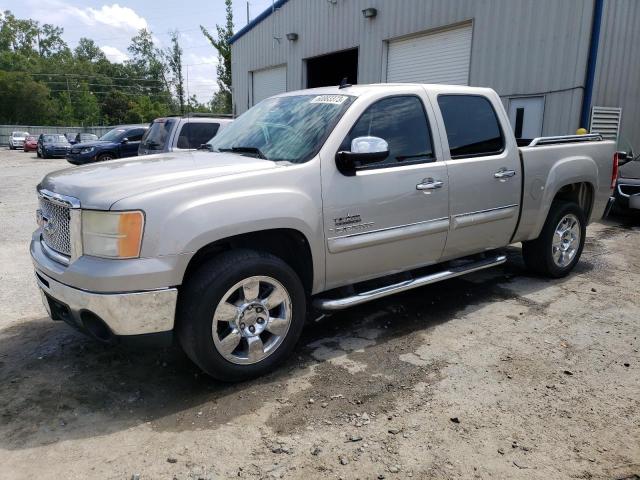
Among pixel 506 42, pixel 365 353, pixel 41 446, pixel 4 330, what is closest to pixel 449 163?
pixel 365 353

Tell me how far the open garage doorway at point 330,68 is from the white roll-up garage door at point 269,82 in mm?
1276

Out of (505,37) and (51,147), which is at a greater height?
(505,37)

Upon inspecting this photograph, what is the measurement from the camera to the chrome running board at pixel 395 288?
3756 mm

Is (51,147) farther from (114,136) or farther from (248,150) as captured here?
(248,150)

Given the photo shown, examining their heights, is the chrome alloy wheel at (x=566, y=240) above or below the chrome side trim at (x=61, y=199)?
below

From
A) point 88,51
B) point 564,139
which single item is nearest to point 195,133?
point 564,139

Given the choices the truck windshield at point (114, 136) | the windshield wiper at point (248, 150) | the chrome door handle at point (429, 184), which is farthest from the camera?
the truck windshield at point (114, 136)

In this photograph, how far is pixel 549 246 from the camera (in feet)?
18.1

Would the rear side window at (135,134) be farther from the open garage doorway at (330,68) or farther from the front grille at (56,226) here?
the front grille at (56,226)

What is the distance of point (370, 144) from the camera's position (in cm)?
358

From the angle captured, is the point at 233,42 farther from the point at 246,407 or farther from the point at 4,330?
the point at 246,407

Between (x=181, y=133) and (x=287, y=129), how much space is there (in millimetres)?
6410

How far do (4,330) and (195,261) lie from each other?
2.20 metres

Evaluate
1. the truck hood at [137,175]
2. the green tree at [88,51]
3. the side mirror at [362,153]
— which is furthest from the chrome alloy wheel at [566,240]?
the green tree at [88,51]
